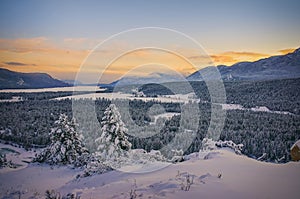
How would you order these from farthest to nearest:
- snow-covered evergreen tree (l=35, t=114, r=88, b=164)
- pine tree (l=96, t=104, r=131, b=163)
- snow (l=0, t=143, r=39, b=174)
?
snow-covered evergreen tree (l=35, t=114, r=88, b=164) < snow (l=0, t=143, r=39, b=174) < pine tree (l=96, t=104, r=131, b=163)

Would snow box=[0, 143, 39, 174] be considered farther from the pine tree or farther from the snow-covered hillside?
the snow-covered hillside

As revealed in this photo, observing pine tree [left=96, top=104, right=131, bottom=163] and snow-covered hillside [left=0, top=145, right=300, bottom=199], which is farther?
pine tree [left=96, top=104, right=131, bottom=163]

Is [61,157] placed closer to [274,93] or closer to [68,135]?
[68,135]

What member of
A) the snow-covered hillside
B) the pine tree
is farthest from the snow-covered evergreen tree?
the snow-covered hillside

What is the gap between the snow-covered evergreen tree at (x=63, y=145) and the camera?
24.3 metres

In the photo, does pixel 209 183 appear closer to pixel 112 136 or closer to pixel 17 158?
pixel 112 136

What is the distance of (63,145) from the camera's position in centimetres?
2489

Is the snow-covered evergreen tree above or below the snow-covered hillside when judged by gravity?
below

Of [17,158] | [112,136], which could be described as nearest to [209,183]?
[112,136]

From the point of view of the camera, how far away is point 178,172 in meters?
10.2

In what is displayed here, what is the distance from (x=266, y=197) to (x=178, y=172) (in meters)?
3.64

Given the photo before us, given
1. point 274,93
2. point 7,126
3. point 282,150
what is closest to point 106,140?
point 282,150

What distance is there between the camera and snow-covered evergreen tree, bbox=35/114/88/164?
2431cm

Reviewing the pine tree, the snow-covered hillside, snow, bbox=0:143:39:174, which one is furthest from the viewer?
snow, bbox=0:143:39:174
